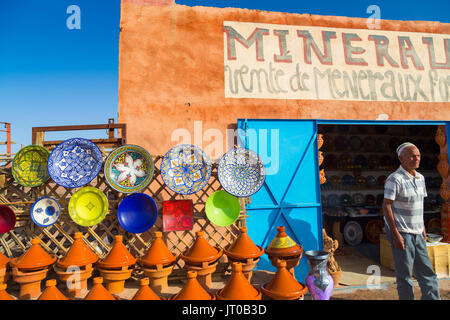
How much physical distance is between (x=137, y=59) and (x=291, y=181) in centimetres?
307

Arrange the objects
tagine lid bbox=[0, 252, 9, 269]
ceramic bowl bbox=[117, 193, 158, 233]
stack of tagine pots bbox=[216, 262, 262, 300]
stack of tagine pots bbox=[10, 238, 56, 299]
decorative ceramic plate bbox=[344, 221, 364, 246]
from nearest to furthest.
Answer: stack of tagine pots bbox=[216, 262, 262, 300] → stack of tagine pots bbox=[10, 238, 56, 299] → tagine lid bbox=[0, 252, 9, 269] → ceramic bowl bbox=[117, 193, 158, 233] → decorative ceramic plate bbox=[344, 221, 364, 246]

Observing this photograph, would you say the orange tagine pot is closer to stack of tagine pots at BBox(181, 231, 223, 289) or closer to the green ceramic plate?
stack of tagine pots at BBox(181, 231, 223, 289)

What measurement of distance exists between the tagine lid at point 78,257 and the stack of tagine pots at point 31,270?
0.56 feet

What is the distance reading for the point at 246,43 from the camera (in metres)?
4.68

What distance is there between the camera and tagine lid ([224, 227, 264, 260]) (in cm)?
297

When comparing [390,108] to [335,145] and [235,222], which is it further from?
[235,222]

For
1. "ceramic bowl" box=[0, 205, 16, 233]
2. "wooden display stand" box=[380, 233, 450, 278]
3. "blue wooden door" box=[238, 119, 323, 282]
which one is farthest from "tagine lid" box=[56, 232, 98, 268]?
"wooden display stand" box=[380, 233, 450, 278]

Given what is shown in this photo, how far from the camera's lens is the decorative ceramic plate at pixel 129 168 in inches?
136

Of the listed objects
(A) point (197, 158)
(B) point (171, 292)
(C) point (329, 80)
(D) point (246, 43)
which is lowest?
(B) point (171, 292)

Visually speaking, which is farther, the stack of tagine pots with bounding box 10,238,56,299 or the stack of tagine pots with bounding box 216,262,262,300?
the stack of tagine pots with bounding box 10,238,56,299

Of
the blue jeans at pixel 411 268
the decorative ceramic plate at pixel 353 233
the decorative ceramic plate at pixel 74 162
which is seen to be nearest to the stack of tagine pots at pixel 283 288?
the blue jeans at pixel 411 268

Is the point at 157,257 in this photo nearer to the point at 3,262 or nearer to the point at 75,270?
the point at 75,270

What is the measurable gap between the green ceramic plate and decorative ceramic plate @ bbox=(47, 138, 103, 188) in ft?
4.71

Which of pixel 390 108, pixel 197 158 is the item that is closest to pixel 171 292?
pixel 197 158
